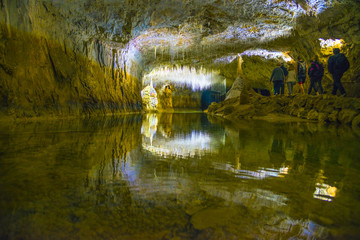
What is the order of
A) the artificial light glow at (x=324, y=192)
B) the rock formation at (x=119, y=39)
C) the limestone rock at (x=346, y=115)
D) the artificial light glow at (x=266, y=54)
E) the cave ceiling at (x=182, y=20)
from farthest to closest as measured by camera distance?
1. the artificial light glow at (x=266, y=54)
2. the cave ceiling at (x=182, y=20)
3. the limestone rock at (x=346, y=115)
4. the rock formation at (x=119, y=39)
5. the artificial light glow at (x=324, y=192)

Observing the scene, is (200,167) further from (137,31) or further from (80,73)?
(137,31)

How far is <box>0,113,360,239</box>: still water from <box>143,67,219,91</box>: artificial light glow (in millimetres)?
14782

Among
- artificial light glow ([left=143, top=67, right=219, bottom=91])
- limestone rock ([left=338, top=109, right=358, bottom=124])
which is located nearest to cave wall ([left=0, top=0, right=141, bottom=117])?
limestone rock ([left=338, top=109, right=358, bottom=124])

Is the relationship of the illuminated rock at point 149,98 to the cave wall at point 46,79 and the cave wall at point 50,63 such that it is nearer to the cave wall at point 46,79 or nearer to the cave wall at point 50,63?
the cave wall at point 50,63

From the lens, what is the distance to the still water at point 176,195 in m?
0.86

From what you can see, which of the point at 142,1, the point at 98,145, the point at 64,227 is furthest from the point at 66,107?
the point at 64,227

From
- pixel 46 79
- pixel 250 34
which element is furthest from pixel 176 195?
pixel 250 34

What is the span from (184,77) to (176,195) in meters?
17.3

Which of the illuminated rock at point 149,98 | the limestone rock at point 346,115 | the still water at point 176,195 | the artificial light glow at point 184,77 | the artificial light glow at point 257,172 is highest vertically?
the artificial light glow at point 184,77

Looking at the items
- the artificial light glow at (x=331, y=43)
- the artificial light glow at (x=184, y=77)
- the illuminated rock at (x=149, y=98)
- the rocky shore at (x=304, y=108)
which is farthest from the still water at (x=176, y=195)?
the illuminated rock at (x=149, y=98)

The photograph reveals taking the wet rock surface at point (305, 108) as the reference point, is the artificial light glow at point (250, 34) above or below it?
above

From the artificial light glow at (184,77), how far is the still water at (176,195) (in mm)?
14782

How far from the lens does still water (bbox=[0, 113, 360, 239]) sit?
0.86m

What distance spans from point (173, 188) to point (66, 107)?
582 cm
